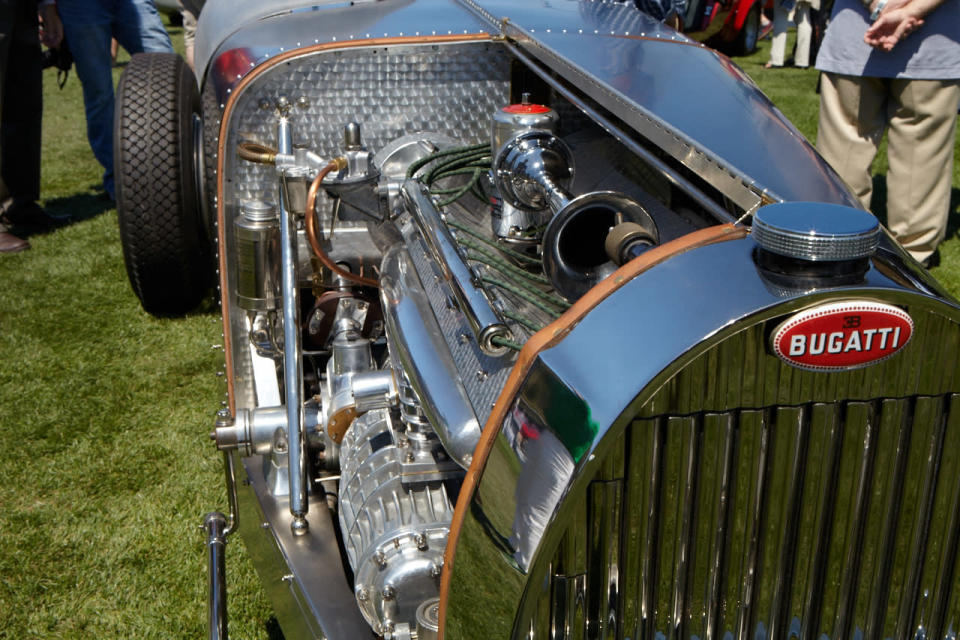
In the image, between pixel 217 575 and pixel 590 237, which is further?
pixel 217 575

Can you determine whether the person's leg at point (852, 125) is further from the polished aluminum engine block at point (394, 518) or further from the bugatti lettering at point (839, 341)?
the bugatti lettering at point (839, 341)

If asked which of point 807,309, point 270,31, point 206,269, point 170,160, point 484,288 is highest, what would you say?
point 270,31

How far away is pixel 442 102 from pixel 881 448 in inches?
60.4

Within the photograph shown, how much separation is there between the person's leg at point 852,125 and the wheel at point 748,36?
250 inches

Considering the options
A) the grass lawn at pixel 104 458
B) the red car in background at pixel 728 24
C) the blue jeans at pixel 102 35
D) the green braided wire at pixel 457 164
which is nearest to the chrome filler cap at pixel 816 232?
the green braided wire at pixel 457 164

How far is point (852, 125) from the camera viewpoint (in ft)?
13.8

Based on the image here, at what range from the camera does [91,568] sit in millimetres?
2443

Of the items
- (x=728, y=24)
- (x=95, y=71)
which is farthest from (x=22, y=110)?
(x=728, y=24)

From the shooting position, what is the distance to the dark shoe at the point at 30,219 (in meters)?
5.14

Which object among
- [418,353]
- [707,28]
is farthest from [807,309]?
[707,28]

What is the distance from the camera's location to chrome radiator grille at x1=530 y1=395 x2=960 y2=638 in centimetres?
112

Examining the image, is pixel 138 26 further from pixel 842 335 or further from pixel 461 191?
pixel 842 335

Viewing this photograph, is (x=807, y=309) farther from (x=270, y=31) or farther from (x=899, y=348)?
(x=270, y=31)

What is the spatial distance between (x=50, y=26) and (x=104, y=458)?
3282mm
